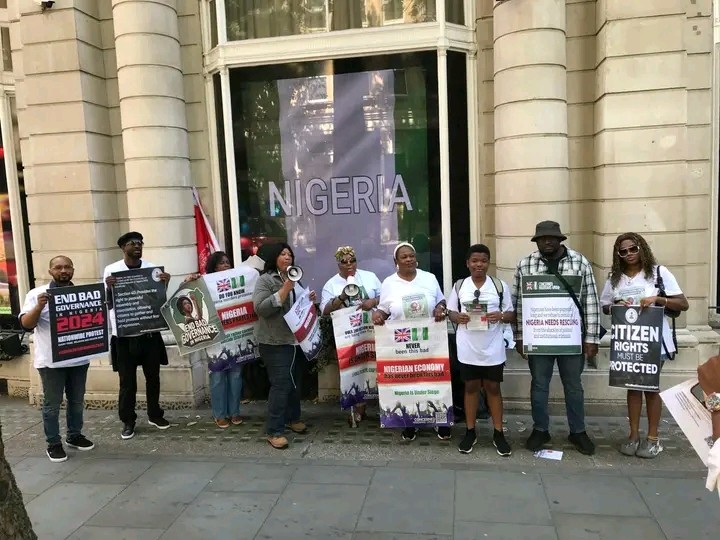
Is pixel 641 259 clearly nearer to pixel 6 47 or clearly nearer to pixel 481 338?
pixel 481 338

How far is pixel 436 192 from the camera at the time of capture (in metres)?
6.92

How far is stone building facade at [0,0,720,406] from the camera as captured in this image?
5953 millimetres

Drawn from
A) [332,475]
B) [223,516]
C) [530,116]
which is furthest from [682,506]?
[530,116]

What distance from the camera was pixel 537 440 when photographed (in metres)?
5.19

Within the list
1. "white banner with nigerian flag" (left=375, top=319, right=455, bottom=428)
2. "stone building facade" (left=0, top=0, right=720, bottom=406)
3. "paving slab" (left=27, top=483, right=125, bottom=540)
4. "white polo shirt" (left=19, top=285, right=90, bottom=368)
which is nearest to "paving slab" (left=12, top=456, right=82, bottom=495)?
"paving slab" (left=27, top=483, right=125, bottom=540)

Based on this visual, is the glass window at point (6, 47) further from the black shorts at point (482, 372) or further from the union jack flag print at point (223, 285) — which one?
the black shorts at point (482, 372)

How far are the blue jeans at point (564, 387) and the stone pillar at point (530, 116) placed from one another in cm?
139

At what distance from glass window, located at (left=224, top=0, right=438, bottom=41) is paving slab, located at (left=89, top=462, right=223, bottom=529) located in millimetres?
4894

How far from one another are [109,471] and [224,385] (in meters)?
1.37

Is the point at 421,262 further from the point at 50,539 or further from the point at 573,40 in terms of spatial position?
the point at 50,539

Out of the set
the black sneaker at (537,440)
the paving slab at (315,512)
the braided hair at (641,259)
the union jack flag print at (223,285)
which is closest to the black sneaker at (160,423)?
the union jack flag print at (223,285)

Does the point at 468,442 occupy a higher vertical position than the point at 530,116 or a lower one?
lower

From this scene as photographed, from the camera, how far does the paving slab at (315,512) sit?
395cm

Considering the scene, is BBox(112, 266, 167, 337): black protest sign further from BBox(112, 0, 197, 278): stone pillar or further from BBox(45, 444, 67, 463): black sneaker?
BBox(45, 444, 67, 463): black sneaker
